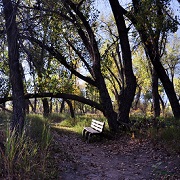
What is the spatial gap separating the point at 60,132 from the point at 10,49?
22.2 feet

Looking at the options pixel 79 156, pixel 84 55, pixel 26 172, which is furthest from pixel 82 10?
pixel 26 172

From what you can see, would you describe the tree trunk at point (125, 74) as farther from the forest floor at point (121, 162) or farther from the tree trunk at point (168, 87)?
the forest floor at point (121, 162)

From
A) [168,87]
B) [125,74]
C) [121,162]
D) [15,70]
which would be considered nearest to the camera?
[15,70]

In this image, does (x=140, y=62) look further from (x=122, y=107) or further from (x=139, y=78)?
(x=122, y=107)

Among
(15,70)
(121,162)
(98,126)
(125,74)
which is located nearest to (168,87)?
(125,74)

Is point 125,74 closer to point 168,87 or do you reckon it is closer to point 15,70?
point 168,87

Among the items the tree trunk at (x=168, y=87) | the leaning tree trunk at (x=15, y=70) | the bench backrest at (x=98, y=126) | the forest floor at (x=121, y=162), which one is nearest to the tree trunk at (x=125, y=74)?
the bench backrest at (x=98, y=126)

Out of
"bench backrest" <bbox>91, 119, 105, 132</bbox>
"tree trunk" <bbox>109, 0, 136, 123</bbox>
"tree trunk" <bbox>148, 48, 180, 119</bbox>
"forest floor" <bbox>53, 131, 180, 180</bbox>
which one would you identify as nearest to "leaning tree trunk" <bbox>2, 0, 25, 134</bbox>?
"forest floor" <bbox>53, 131, 180, 180</bbox>

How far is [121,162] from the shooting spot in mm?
7430

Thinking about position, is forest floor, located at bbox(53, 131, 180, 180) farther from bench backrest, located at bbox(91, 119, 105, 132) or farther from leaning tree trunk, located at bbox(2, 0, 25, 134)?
leaning tree trunk, located at bbox(2, 0, 25, 134)

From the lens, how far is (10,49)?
6.95m

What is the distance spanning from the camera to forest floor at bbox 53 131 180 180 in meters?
5.95

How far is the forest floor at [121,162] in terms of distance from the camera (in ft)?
19.5

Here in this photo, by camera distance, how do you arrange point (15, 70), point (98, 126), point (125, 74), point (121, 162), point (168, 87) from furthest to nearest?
1. point (168, 87)
2. point (125, 74)
3. point (98, 126)
4. point (121, 162)
5. point (15, 70)
